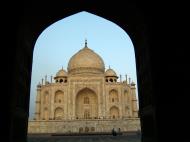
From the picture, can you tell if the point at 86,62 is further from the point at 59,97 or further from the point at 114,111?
the point at 114,111

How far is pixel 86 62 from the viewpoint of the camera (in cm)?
3706

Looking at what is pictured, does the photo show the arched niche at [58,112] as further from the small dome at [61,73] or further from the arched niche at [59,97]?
the small dome at [61,73]

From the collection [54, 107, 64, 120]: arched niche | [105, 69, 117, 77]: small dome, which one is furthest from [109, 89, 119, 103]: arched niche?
[54, 107, 64, 120]: arched niche

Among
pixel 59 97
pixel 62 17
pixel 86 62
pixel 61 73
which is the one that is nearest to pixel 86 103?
pixel 59 97

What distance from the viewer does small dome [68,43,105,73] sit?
3672 cm

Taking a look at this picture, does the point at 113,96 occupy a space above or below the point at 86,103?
above

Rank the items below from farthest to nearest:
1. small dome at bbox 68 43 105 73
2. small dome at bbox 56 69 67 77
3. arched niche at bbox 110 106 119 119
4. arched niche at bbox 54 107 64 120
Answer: small dome at bbox 56 69 67 77, small dome at bbox 68 43 105 73, arched niche at bbox 110 106 119 119, arched niche at bbox 54 107 64 120

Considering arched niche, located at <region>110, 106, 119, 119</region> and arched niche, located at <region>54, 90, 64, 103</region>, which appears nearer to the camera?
arched niche, located at <region>110, 106, 119, 119</region>

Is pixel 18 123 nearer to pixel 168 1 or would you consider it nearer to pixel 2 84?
pixel 2 84

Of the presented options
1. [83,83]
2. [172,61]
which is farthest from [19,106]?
[83,83]

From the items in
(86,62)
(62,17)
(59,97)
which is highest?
(86,62)

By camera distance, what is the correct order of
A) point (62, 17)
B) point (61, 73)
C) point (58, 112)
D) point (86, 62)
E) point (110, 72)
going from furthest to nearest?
point (61, 73) < point (110, 72) < point (86, 62) < point (58, 112) < point (62, 17)

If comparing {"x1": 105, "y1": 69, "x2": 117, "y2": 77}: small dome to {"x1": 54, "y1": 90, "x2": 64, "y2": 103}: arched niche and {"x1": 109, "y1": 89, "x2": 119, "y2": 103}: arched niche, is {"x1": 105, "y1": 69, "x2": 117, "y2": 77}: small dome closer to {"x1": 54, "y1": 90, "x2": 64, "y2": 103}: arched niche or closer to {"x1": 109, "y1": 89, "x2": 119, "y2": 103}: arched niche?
{"x1": 109, "y1": 89, "x2": 119, "y2": 103}: arched niche

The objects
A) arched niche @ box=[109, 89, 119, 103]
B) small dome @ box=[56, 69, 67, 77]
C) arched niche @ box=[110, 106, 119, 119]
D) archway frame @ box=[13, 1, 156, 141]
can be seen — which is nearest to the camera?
archway frame @ box=[13, 1, 156, 141]
